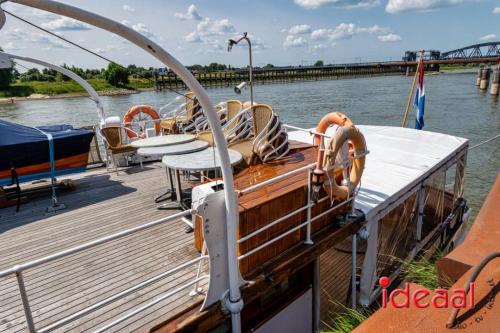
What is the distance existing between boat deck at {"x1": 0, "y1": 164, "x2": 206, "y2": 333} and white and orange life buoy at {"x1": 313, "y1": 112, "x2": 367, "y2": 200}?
1.71 meters

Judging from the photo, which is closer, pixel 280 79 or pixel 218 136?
pixel 218 136

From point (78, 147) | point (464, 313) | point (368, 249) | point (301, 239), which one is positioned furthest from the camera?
point (78, 147)

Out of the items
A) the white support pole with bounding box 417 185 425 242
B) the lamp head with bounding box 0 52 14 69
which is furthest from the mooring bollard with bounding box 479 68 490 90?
the lamp head with bounding box 0 52 14 69

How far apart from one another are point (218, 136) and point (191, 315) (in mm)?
1612

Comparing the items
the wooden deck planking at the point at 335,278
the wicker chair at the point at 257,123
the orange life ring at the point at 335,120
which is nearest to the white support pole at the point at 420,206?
the wooden deck planking at the point at 335,278

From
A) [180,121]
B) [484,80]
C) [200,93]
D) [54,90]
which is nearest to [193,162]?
[200,93]

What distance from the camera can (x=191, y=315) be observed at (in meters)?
2.82

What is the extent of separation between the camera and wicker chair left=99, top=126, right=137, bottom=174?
22.1 feet

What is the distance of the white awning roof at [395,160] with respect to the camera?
15.3 feet

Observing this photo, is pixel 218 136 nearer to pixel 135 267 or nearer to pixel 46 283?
pixel 135 267

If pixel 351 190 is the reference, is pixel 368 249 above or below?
below

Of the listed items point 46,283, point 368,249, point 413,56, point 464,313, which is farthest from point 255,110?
point 413,56

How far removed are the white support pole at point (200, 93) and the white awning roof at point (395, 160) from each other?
2.31m

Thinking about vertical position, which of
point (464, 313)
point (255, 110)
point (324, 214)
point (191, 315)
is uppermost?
point (255, 110)
